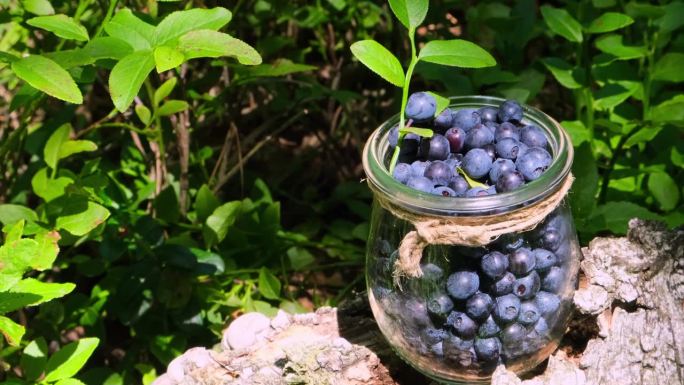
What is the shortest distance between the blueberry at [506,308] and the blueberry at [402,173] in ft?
0.63

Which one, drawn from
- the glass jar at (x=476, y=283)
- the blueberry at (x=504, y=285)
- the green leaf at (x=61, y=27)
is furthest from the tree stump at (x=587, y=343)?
the green leaf at (x=61, y=27)

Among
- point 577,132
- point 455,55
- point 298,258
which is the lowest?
point 298,258

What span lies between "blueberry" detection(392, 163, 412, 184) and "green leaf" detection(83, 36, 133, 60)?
1.31 feet

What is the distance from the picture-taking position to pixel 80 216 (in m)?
1.34

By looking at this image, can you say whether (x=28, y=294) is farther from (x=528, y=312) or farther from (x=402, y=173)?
(x=528, y=312)

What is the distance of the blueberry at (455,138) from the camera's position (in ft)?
3.74

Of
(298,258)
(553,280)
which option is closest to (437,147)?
(553,280)

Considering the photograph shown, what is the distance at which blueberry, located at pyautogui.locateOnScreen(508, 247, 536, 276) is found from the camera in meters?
1.08

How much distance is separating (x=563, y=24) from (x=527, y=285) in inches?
31.4

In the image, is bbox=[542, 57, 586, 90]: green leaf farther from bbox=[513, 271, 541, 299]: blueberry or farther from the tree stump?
bbox=[513, 271, 541, 299]: blueberry

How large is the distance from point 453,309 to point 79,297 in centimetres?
93

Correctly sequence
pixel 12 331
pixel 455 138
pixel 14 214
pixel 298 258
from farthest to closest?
1. pixel 298 258
2. pixel 14 214
3. pixel 455 138
4. pixel 12 331

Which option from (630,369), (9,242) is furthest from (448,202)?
(9,242)

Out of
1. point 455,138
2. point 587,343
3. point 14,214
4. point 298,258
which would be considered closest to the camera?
point 455,138
